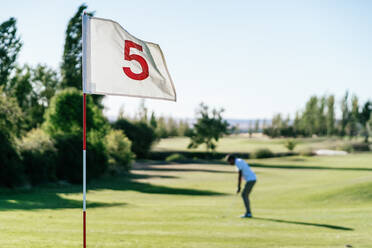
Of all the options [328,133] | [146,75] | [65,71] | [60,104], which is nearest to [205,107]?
[65,71]

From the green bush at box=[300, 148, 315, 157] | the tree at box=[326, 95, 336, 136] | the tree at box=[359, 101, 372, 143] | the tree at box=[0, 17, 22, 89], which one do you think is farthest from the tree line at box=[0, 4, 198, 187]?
the tree at box=[326, 95, 336, 136]

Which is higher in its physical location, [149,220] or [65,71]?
[65,71]

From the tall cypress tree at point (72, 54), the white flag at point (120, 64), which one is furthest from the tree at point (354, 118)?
the white flag at point (120, 64)

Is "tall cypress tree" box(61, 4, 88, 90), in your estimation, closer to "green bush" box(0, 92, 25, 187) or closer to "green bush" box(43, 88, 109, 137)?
"green bush" box(43, 88, 109, 137)

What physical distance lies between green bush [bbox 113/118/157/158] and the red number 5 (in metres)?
56.5

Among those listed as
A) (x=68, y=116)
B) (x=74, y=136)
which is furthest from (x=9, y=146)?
(x=68, y=116)

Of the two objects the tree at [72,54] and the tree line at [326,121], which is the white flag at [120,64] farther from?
the tree line at [326,121]

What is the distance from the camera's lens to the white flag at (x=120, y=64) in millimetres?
8094

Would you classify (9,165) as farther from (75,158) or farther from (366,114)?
(366,114)

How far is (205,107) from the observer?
7188cm

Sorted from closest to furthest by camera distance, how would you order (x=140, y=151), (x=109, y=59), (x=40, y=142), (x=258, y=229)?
(x=109, y=59) → (x=258, y=229) → (x=40, y=142) → (x=140, y=151)

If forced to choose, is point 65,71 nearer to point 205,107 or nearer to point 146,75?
point 205,107

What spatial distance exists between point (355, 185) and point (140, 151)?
47028 millimetres

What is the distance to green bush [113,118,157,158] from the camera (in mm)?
65438
